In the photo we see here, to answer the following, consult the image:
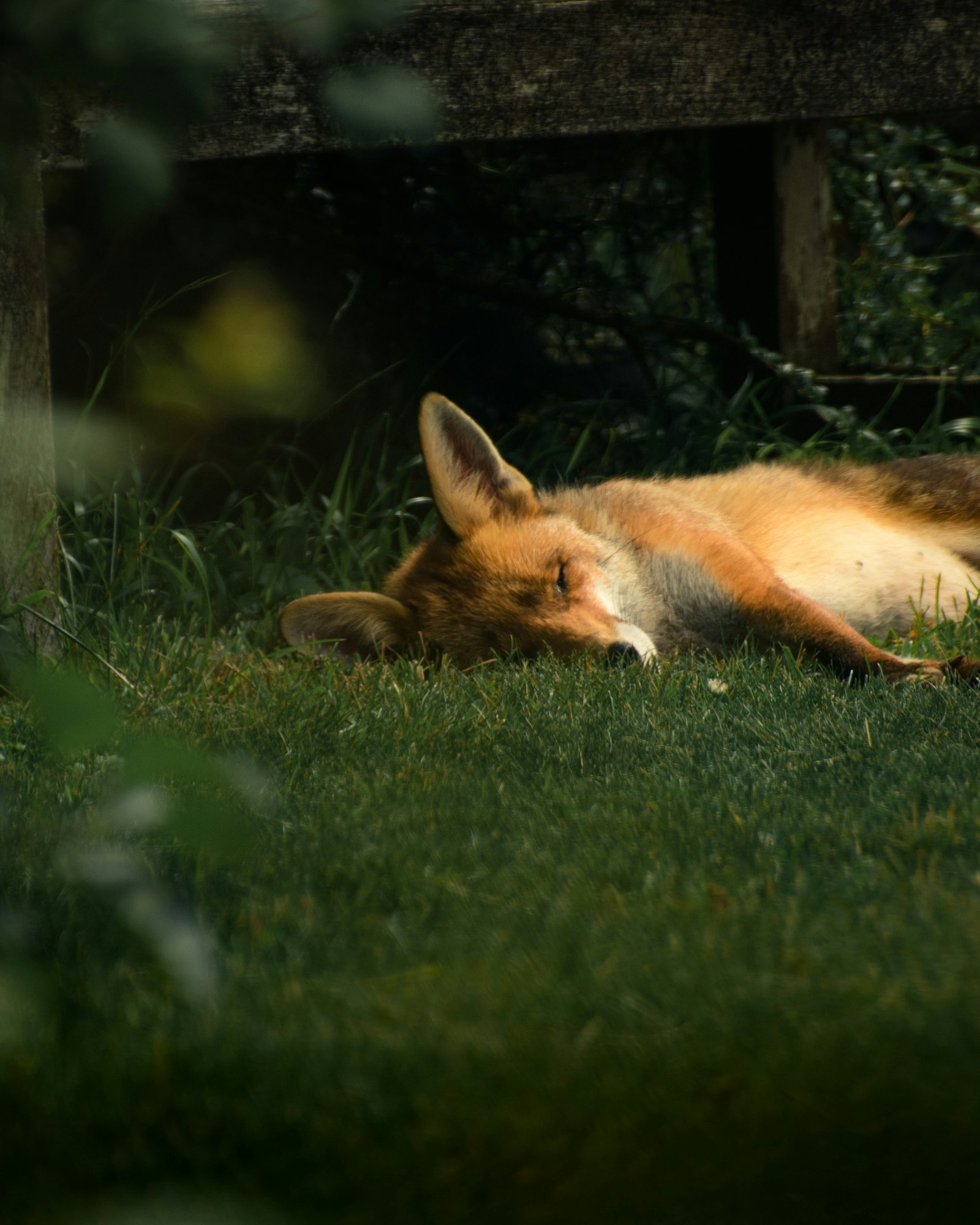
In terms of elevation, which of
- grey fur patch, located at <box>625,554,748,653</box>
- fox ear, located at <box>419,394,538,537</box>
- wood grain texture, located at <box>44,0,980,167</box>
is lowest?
grey fur patch, located at <box>625,554,748,653</box>

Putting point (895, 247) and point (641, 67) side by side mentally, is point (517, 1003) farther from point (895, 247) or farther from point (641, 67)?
point (895, 247)

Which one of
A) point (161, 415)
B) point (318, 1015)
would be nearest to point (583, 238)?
point (161, 415)

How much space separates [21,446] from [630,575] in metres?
1.92

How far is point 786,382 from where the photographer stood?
542 cm

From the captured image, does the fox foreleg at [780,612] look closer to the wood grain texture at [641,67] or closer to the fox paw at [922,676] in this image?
the fox paw at [922,676]

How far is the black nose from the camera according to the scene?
11.0ft

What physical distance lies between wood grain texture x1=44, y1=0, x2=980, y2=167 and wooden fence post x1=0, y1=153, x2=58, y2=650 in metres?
1.03

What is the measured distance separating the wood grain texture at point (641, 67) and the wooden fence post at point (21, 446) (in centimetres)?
103

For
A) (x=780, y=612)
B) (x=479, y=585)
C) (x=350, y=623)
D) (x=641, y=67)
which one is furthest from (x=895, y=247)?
(x=350, y=623)

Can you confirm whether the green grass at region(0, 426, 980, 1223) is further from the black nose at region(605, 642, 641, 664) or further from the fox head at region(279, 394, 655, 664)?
the fox head at region(279, 394, 655, 664)

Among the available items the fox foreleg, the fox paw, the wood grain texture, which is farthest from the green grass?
the wood grain texture

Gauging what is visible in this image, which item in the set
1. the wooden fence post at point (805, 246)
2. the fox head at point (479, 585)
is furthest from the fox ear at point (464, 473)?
the wooden fence post at point (805, 246)

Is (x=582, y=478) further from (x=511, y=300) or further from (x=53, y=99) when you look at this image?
(x=53, y=99)

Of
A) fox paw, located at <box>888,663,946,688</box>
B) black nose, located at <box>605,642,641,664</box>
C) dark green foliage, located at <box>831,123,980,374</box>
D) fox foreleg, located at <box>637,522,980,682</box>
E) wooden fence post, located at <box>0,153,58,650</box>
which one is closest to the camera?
fox paw, located at <box>888,663,946,688</box>
